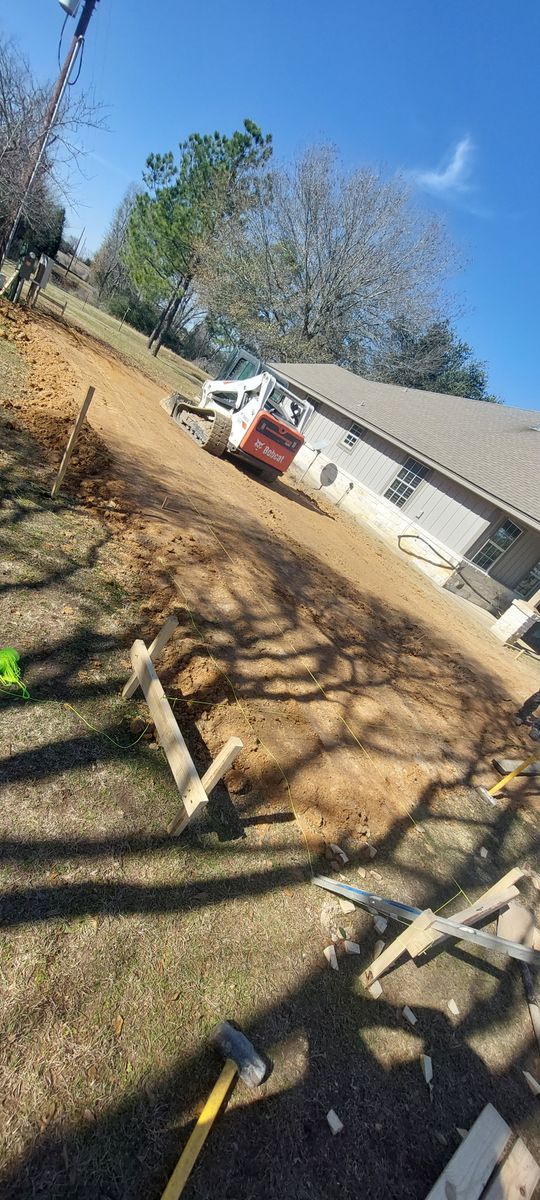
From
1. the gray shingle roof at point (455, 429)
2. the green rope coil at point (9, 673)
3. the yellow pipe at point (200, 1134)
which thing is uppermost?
the gray shingle roof at point (455, 429)

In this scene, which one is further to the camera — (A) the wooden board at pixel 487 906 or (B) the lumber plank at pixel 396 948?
(A) the wooden board at pixel 487 906

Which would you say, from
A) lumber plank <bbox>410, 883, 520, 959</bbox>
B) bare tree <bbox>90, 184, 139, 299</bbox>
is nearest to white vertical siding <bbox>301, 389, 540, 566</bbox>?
lumber plank <bbox>410, 883, 520, 959</bbox>

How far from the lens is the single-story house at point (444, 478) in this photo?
15141mm

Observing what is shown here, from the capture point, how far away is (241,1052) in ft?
8.11

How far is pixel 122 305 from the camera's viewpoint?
40.4m

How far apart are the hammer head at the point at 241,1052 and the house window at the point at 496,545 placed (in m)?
15.1

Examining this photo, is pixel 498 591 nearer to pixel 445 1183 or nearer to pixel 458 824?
pixel 458 824

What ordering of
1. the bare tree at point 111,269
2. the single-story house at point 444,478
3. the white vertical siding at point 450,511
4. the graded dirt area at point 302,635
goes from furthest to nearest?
the bare tree at point 111,269 → the white vertical siding at point 450,511 → the single-story house at point 444,478 → the graded dirt area at point 302,635

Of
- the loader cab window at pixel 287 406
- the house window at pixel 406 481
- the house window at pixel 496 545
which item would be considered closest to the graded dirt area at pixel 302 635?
the loader cab window at pixel 287 406

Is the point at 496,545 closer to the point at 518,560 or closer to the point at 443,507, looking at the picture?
the point at 518,560

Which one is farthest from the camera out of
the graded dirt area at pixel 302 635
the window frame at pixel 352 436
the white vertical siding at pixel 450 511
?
the window frame at pixel 352 436

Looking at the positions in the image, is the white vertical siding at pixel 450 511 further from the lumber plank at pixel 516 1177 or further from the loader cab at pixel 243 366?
the lumber plank at pixel 516 1177

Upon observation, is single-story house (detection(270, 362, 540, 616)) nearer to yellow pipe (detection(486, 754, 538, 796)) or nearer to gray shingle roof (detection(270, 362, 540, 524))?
gray shingle roof (detection(270, 362, 540, 524))

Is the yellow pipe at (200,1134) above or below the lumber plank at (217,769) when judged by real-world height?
below
